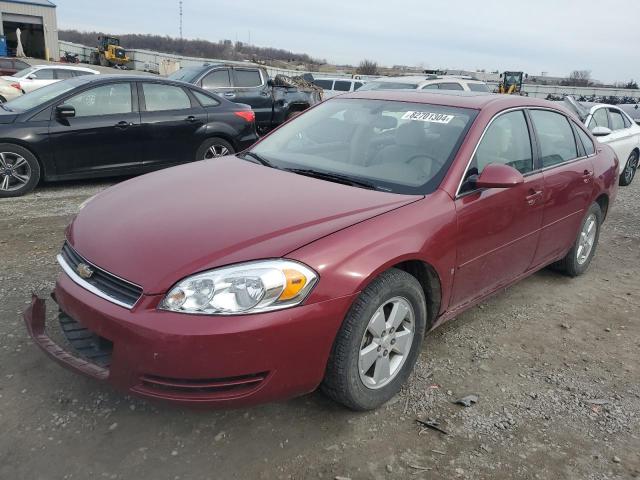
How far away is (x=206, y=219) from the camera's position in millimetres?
2629

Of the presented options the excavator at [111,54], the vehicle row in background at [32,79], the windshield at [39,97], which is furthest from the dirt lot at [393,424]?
the excavator at [111,54]

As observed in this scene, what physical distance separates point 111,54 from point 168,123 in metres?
45.4

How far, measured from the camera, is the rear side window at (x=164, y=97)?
7320 mm

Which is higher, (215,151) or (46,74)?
(46,74)

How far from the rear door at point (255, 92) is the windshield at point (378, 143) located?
8.20 meters

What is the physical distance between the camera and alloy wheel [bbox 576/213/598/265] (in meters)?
4.71

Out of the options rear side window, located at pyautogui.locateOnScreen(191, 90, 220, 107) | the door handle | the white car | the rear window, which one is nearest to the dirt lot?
the door handle

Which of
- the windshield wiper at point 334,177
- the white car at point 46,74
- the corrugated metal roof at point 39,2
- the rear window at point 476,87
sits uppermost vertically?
the corrugated metal roof at point 39,2

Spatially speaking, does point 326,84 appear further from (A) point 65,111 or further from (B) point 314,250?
(B) point 314,250

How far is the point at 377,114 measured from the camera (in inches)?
145

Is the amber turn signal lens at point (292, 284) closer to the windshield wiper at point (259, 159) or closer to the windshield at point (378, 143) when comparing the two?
the windshield at point (378, 143)

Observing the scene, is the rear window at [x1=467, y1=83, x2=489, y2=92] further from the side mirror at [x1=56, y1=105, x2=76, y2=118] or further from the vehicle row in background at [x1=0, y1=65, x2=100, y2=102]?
the vehicle row in background at [x1=0, y1=65, x2=100, y2=102]

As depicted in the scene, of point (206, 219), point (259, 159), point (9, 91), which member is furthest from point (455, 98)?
point (9, 91)

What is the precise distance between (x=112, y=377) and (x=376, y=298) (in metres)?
1.23
